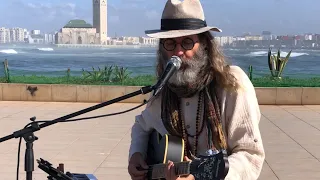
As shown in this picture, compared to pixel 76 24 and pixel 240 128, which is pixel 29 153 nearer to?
pixel 240 128

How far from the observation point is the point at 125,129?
8.66 m

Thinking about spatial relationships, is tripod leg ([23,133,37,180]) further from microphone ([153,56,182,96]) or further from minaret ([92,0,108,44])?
minaret ([92,0,108,44])

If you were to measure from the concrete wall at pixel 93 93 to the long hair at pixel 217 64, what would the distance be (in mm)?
9141

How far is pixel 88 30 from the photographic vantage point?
10306 cm

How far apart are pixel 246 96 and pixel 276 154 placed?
4555 mm

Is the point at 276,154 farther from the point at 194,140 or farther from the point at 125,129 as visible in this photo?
the point at 194,140

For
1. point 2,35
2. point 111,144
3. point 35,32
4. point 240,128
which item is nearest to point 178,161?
point 240,128

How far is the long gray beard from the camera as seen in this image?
2.41m

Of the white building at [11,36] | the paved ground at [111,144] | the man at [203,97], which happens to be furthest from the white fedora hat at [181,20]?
the white building at [11,36]

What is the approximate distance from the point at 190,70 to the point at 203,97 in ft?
0.57

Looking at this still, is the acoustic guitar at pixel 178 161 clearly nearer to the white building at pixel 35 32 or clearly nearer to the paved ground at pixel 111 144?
the paved ground at pixel 111 144

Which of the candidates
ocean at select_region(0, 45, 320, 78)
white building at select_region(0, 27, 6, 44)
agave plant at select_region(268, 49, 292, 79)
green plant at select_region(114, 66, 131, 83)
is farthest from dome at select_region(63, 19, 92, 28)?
agave plant at select_region(268, 49, 292, 79)

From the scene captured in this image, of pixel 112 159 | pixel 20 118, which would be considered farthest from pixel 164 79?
pixel 20 118

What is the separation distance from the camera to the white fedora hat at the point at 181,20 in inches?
96.1
